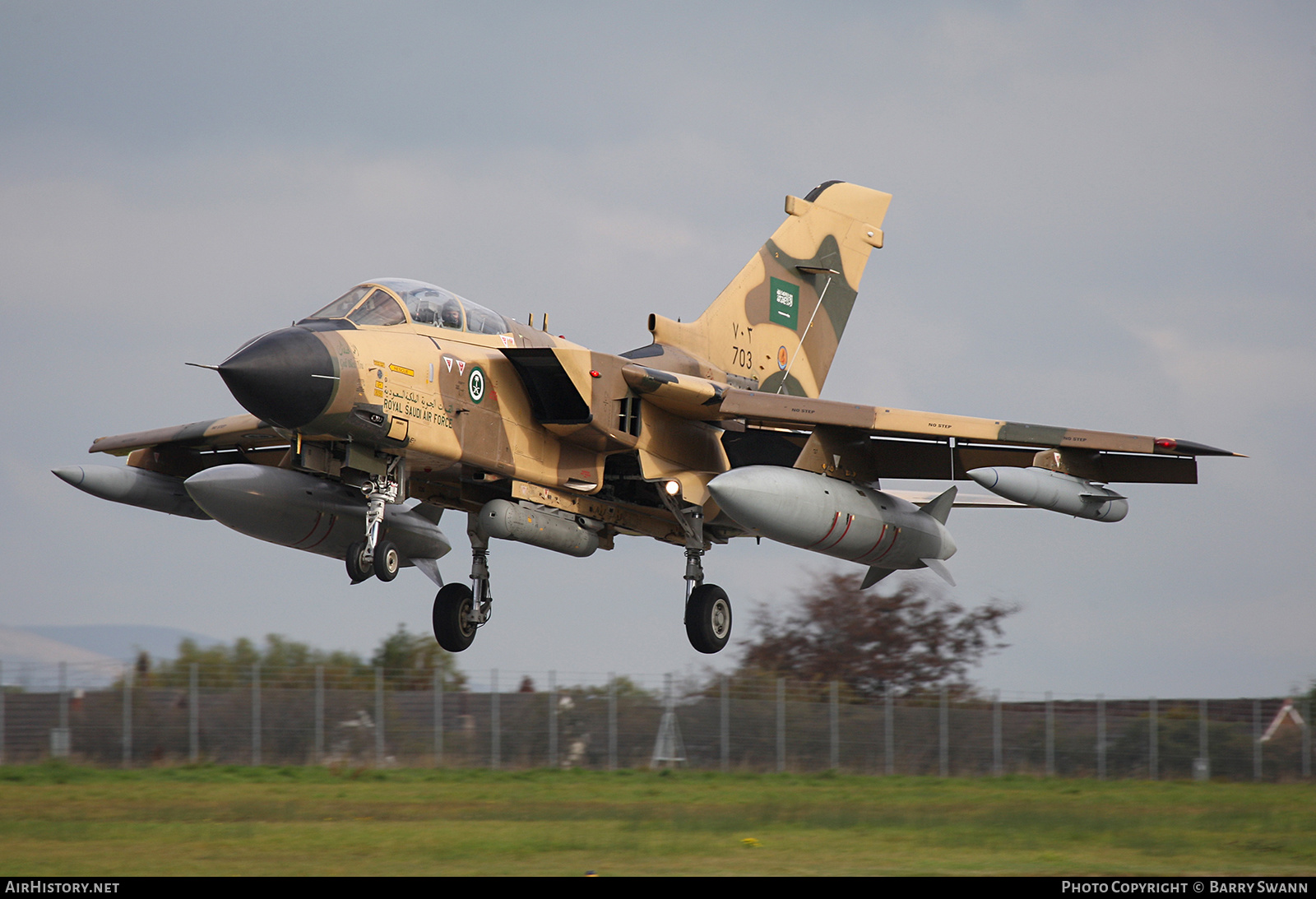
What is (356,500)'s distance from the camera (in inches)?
645

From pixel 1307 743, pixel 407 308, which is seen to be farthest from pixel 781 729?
pixel 407 308

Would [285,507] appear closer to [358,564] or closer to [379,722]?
[358,564]

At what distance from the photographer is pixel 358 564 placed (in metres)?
13.5

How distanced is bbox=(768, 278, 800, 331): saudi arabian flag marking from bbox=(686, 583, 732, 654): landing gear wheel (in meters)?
4.53

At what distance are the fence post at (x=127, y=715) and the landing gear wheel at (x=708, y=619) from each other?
982cm

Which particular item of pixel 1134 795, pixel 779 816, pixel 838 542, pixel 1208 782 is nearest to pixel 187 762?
pixel 779 816

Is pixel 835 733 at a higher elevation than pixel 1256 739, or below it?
higher

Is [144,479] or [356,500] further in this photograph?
[144,479]

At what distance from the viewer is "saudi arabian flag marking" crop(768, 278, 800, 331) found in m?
19.6

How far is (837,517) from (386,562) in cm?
514

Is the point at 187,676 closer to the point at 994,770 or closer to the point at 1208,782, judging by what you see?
the point at 994,770

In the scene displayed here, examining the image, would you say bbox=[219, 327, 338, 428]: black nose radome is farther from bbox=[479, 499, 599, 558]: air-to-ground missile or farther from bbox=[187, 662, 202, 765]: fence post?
bbox=[187, 662, 202, 765]: fence post
